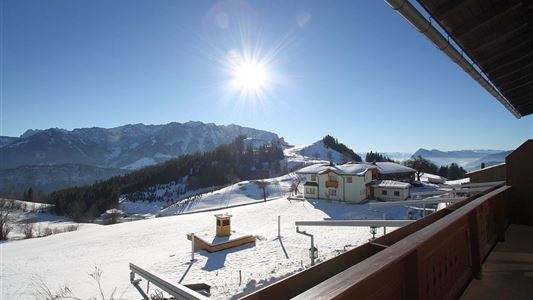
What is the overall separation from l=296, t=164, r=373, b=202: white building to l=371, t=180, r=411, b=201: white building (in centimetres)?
136

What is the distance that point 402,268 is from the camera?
1604 mm

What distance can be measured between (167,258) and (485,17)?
15356 mm

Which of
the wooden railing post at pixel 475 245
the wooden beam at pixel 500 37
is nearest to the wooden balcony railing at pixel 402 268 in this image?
the wooden railing post at pixel 475 245

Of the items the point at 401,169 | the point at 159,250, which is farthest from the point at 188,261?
the point at 401,169

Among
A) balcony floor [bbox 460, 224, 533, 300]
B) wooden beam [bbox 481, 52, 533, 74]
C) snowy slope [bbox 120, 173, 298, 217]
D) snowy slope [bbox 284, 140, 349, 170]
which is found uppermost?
snowy slope [bbox 284, 140, 349, 170]

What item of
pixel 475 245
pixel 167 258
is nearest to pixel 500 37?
pixel 475 245

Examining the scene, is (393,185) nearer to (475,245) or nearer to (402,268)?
(475,245)

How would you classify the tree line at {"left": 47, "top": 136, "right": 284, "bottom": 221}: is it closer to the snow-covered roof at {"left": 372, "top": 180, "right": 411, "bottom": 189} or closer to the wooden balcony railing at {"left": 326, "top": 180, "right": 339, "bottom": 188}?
the wooden balcony railing at {"left": 326, "top": 180, "right": 339, "bottom": 188}

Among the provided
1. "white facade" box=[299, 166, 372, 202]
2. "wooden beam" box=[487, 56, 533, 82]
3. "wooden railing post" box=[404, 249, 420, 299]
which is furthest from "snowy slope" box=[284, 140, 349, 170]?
"wooden railing post" box=[404, 249, 420, 299]

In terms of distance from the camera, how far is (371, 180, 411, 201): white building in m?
31.6

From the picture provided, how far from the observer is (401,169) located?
133ft

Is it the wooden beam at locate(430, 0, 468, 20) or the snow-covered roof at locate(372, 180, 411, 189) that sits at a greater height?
the wooden beam at locate(430, 0, 468, 20)

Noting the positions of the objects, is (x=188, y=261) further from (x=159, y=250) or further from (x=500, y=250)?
(x=500, y=250)

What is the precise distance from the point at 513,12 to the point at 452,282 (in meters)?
3.63
